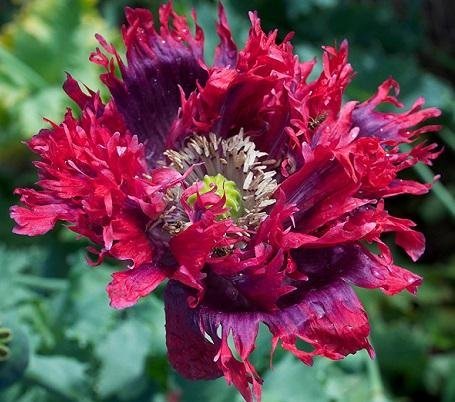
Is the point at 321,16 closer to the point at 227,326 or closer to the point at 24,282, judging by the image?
the point at 24,282

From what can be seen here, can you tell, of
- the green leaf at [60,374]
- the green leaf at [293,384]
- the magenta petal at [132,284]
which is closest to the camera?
the magenta petal at [132,284]

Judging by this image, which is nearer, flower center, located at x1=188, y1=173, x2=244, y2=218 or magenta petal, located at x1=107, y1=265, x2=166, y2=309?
magenta petal, located at x1=107, y1=265, x2=166, y2=309

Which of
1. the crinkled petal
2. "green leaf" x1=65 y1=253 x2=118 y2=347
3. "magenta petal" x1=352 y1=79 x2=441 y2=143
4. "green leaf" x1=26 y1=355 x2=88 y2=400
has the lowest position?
"green leaf" x1=65 y1=253 x2=118 y2=347

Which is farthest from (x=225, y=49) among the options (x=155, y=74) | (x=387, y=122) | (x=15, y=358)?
(x=15, y=358)

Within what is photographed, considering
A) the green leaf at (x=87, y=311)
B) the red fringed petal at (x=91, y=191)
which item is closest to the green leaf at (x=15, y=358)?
the red fringed petal at (x=91, y=191)

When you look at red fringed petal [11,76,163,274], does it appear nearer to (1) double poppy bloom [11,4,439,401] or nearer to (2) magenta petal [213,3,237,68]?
(1) double poppy bloom [11,4,439,401]

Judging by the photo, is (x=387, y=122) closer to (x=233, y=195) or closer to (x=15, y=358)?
(x=233, y=195)

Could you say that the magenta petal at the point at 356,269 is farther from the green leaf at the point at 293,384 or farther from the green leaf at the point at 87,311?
the green leaf at the point at 87,311

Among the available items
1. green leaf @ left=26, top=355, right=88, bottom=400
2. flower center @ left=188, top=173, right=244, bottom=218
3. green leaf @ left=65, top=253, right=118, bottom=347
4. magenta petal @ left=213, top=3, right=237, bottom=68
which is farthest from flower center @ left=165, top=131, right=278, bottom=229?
green leaf @ left=65, top=253, right=118, bottom=347
